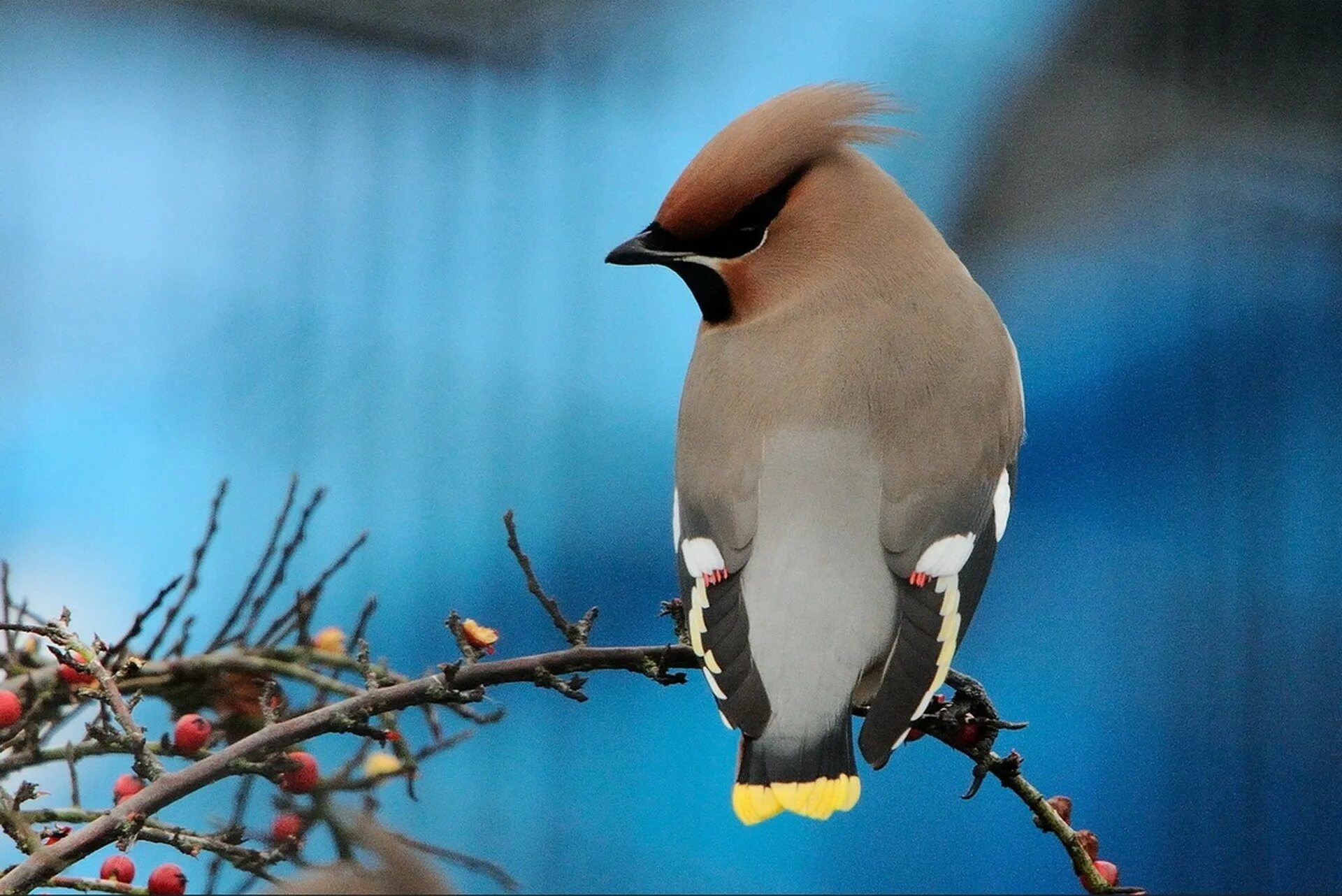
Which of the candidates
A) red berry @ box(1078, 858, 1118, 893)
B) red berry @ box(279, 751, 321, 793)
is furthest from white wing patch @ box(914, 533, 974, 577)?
red berry @ box(279, 751, 321, 793)

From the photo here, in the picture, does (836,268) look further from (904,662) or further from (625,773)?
(625,773)

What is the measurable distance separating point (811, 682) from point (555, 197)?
1749 mm

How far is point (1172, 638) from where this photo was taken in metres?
2.67

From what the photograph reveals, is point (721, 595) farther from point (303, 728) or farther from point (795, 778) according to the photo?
→ point (303, 728)

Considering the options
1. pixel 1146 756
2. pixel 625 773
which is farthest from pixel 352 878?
pixel 1146 756

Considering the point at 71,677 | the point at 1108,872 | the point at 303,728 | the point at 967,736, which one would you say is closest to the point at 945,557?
the point at 967,736

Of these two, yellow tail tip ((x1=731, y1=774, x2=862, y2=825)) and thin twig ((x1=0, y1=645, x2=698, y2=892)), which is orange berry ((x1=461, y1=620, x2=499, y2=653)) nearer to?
thin twig ((x1=0, y1=645, x2=698, y2=892))

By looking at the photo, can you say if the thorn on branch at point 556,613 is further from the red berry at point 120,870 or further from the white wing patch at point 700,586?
the red berry at point 120,870

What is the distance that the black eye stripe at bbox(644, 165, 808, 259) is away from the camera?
1.11 m

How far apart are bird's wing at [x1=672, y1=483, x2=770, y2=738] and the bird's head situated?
183 mm

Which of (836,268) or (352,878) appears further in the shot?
(836,268)

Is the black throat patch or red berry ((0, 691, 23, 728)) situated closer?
red berry ((0, 691, 23, 728))

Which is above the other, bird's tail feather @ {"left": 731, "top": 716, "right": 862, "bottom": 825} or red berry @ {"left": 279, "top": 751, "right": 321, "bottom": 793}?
bird's tail feather @ {"left": 731, "top": 716, "right": 862, "bottom": 825}

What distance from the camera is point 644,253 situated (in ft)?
3.54
